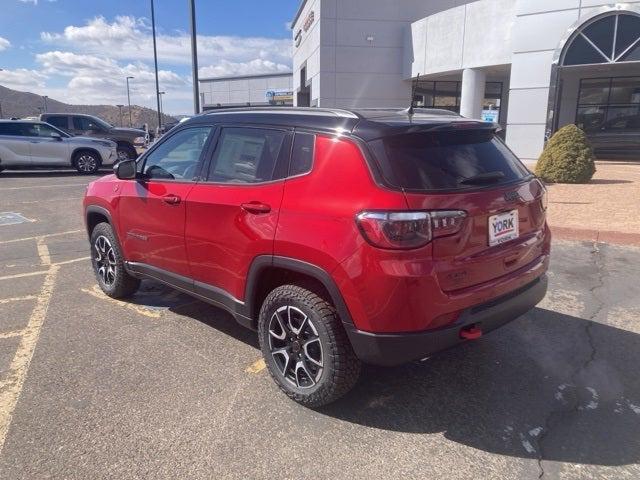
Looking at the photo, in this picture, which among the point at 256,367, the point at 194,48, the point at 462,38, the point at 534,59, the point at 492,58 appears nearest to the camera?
the point at 256,367

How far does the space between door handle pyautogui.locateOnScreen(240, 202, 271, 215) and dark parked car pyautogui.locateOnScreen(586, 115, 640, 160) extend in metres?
19.4

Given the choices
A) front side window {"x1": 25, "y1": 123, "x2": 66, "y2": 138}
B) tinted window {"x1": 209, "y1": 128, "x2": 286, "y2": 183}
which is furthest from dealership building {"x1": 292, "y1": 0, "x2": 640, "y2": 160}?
front side window {"x1": 25, "y1": 123, "x2": 66, "y2": 138}

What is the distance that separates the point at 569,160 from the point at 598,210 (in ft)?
10.4

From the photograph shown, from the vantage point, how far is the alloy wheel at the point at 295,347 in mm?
2992

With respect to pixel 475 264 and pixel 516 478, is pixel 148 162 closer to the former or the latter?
pixel 475 264

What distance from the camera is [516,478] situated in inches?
97.3

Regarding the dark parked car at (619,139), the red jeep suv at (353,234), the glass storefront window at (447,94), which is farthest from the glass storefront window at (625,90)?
the red jeep suv at (353,234)

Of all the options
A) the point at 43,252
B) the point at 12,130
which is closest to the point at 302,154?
the point at 43,252

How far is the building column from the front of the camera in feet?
66.5

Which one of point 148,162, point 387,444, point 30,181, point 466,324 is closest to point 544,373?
point 466,324

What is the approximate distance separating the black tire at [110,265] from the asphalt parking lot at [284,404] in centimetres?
19

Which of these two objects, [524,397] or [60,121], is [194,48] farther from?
[524,397]

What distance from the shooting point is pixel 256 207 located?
3162mm

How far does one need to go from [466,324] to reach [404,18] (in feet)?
78.7
